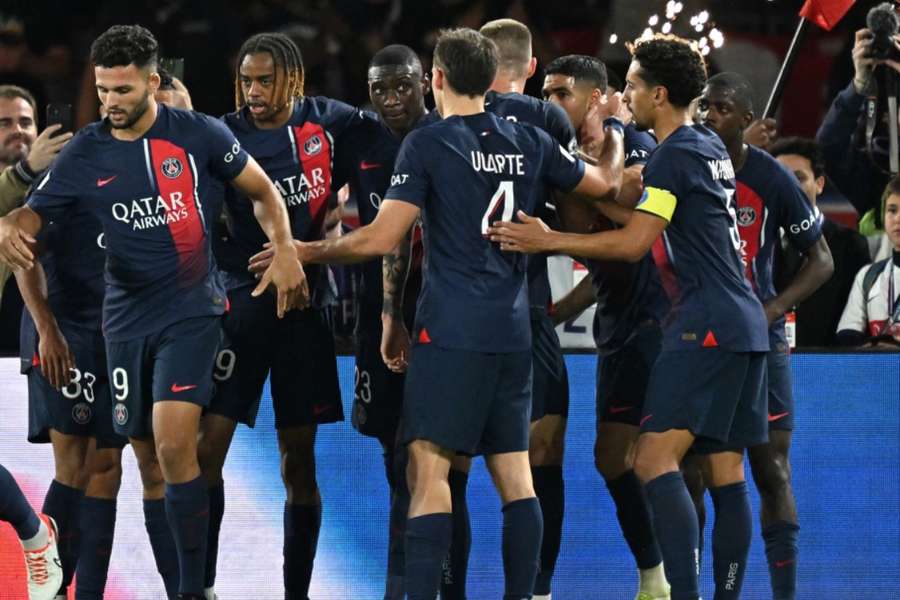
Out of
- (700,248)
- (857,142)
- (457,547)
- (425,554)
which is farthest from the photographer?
A: (857,142)

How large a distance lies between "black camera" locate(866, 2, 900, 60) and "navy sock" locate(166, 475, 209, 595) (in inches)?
166

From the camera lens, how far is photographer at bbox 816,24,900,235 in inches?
332

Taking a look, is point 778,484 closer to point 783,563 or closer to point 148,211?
point 783,563

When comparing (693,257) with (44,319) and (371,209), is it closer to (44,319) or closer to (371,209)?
(371,209)

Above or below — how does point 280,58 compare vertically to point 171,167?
above

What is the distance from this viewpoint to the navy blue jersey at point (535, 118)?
20.7 ft

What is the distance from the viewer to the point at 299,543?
6.68 meters

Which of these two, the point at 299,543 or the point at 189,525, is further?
the point at 299,543

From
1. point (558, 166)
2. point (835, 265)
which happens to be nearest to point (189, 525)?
point (558, 166)

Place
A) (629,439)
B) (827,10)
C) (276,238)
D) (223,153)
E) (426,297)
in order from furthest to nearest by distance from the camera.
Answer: (827,10)
(629,439)
(223,153)
(276,238)
(426,297)

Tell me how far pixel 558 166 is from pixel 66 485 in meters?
2.49

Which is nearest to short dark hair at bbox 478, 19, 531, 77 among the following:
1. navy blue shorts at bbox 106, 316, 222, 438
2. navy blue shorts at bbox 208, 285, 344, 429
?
navy blue shorts at bbox 208, 285, 344, 429

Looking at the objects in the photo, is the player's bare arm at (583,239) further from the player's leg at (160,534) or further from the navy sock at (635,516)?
the player's leg at (160,534)

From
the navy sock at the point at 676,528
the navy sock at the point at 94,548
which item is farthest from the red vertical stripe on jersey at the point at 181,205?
the navy sock at the point at 676,528
